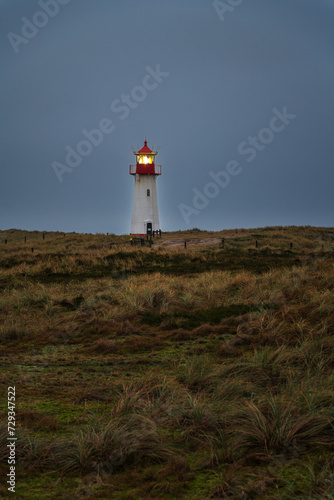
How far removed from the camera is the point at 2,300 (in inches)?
484

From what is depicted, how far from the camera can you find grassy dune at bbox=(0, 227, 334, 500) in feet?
12.5

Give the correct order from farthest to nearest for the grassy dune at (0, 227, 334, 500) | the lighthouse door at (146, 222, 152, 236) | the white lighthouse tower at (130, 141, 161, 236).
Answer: the white lighthouse tower at (130, 141, 161, 236)
the lighthouse door at (146, 222, 152, 236)
the grassy dune at (0, 227, 334, 500)

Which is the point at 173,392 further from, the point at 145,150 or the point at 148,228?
the point at 145,150

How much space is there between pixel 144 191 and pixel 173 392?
41.5 meters

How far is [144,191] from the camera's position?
45938 mm

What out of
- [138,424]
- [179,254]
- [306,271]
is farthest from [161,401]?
[179,254]

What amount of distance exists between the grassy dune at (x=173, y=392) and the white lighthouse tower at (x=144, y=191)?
33.6 meters

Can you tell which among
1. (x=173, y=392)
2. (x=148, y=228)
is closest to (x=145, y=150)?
(x=148, y=228)

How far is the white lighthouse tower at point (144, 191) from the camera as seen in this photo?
45.9 m

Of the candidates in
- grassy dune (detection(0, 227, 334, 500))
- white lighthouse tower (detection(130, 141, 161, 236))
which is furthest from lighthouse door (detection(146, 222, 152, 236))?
grassy dune (detection(0, 227, 334, 500))

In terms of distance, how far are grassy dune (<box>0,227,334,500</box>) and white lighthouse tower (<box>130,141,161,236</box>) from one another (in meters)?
33.6

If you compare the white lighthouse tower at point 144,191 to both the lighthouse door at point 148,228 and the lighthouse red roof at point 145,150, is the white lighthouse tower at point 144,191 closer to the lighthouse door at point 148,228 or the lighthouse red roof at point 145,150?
the lighthouse red roof at point 145,150

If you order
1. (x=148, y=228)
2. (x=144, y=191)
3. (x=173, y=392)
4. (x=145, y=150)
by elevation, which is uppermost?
(x=145, y=150)

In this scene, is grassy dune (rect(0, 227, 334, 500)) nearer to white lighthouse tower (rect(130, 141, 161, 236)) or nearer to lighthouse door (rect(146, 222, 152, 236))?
lighthouse door (rect(146, 222, 152, 236))
